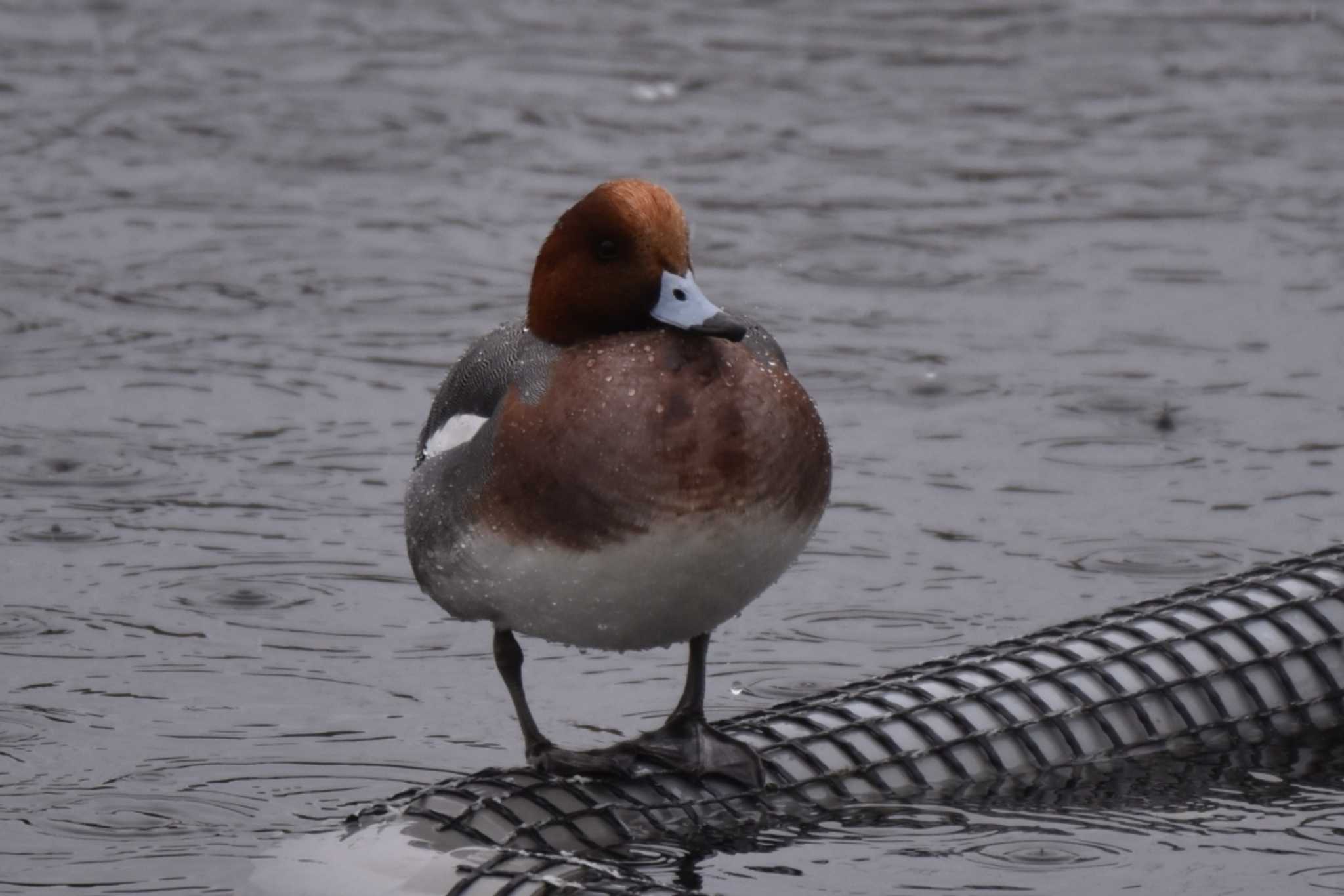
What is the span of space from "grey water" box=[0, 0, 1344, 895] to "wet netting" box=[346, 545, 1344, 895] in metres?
0.09

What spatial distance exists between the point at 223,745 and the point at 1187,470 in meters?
3.09

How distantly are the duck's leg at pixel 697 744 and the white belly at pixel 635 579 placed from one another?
29 cm

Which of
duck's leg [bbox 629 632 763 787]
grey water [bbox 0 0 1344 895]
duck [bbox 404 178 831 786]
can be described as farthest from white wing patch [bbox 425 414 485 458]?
grey water [bbox 0 0 1344 895]

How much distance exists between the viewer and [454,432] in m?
4.29

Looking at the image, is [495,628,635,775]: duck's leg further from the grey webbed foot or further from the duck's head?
the duck's head

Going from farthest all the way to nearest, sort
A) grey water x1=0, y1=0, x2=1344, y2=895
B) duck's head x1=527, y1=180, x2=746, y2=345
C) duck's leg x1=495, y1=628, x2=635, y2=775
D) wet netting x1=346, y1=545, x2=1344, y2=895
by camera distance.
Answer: grey water x1=0, y1=0, x2=1344, y2=895
duck's leg x1=495, y1=628, x2=635, y2=775
wet netting x1=346, y1=545, x2=1344, y2=895
duck's head x1=527, y1=180, x2=746, y2=345

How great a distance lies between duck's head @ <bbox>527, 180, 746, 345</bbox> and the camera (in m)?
4.02

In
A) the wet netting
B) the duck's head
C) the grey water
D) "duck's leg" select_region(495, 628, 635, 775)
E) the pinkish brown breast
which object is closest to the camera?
the pinkish brown breast

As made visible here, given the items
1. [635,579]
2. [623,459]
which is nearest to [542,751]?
[635,579]

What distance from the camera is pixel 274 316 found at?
8.28 meters

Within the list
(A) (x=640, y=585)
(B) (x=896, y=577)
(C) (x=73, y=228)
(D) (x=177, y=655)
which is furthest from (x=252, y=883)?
(C) (x=73, y=228)

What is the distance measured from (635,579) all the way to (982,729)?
1050 millimetres

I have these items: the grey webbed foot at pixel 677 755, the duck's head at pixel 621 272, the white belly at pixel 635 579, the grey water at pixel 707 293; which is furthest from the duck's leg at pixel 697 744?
the duck's head at pixel 621 272

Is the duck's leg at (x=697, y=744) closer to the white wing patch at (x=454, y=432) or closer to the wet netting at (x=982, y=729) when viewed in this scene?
the wet netting at (x=982, y=729)
